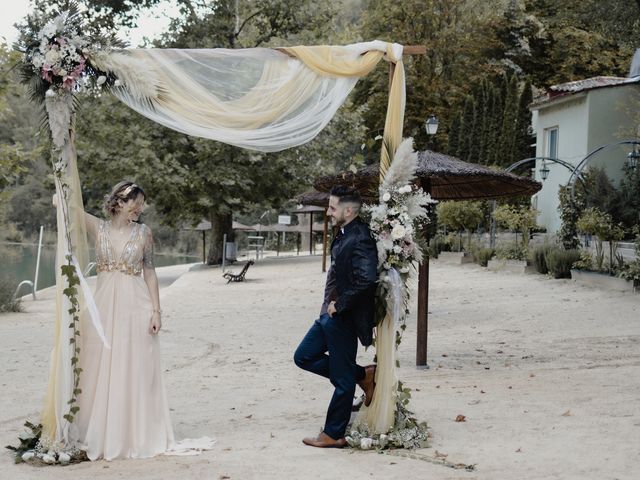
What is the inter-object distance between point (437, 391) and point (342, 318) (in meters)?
2.86

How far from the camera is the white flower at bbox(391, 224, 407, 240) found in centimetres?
716

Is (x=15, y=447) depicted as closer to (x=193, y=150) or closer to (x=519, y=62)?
(x=193, y=150)

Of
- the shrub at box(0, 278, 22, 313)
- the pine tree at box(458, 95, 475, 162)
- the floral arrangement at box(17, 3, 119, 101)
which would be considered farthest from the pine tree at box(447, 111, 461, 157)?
the floral arrangement at box(17, 3, 119, 101)

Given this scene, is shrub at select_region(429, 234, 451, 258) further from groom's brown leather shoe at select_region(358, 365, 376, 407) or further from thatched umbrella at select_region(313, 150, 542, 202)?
groom's brown leather shoe at select_region(358, 365, 376, 407)

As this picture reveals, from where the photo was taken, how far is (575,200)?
23953 millimetres

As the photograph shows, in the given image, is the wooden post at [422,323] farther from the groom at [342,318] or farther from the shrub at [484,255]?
the shrub at [484,255]

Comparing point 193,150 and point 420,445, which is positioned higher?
point 193,150

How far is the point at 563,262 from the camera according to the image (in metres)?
22.6

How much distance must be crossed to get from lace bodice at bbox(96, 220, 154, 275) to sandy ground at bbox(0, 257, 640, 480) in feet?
4.96

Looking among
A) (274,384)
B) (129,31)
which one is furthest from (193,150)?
(274,384)

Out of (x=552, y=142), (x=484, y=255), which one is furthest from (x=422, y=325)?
(x=552, y=142)

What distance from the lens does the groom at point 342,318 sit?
681 centimetres

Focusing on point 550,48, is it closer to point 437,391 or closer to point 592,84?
point 592,84

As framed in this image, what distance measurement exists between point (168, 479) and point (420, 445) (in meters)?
2.05
